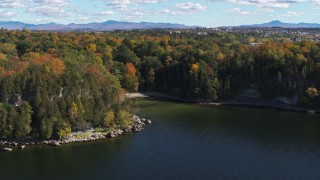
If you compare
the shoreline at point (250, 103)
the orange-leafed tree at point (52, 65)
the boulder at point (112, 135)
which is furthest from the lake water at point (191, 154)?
the orange-leafed tree at point (52, 65)

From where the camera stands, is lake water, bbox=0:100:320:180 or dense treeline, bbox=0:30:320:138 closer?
lake water, bbox=0:100:320:180

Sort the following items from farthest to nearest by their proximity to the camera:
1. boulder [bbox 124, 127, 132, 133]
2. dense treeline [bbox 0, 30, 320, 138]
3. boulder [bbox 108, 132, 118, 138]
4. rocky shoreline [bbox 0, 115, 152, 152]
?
boulder [bbox 124, 127, 132, 133] < boulder [bbox 108, 132, 118, 138] < dense treeline [bbox 0, 30, 320, 138] < rocky shoreline [bbox 0, 115, 152, 152]

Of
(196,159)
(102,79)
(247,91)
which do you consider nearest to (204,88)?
(247,91)

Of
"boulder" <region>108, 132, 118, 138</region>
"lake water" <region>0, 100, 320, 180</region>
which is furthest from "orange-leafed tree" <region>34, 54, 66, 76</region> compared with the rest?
"lake water" <region>0, 100, 320, 180</region>

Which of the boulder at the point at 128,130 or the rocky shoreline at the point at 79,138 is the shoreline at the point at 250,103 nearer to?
the rocky shoreline at the point at 79,138

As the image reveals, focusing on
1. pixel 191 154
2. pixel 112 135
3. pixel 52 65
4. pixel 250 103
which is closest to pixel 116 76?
pixel 250 103

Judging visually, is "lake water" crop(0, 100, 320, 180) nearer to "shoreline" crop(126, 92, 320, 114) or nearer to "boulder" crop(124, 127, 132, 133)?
"boulder" crop(124, 127, 132, 133)
